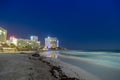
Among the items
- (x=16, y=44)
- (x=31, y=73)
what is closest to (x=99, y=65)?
(x=31, y=73)

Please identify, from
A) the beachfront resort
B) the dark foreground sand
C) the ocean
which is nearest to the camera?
the dark foreground sand

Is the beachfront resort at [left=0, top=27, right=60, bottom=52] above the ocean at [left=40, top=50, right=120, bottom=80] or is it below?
above

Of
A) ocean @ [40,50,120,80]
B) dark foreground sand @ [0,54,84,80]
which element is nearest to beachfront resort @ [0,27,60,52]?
ocean @ [40,50,120,80]

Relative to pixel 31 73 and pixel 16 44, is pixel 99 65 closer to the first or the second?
pixel 31 73

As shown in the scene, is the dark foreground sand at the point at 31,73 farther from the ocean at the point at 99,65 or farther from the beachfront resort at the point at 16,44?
the beachfront resort at the point at 16,44

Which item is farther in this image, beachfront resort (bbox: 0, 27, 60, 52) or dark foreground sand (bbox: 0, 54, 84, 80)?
beachfront resort (bbox: 0, 27, 60, 52)

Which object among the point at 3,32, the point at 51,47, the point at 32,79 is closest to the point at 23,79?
the point at 32,79

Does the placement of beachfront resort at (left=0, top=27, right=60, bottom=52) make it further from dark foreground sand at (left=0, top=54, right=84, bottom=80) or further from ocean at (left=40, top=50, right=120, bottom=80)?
dark foreground sand at (left=0, top=54, right=84, bottom=80)

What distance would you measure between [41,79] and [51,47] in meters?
185

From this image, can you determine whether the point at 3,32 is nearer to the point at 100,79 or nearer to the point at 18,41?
the point at 18,41

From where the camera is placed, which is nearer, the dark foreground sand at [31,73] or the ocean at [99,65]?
the dark foreground sand at [31,73]

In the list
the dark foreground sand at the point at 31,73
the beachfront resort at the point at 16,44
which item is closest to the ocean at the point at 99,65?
the dark foreground sand at the point at 31,73

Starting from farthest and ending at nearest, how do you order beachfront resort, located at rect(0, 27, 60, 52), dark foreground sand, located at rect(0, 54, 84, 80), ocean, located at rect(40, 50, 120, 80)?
beachfront resort, located at rect(0, 27, 60, 52) < ocean, located at rect(40, 50, 120, 80) < dark foreground sand, located at rect(0, 54, 84, 80)

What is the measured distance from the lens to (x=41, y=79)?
10.3 m
